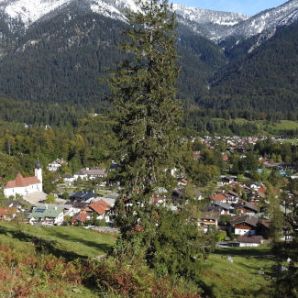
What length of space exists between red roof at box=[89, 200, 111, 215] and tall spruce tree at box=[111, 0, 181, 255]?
161ft

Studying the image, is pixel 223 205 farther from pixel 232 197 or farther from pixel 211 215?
pixel 211 215

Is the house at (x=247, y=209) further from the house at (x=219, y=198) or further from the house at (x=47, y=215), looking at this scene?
the house at (x=47, y=215)

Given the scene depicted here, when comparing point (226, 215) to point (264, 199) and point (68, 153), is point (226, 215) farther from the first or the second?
point (68, 153)

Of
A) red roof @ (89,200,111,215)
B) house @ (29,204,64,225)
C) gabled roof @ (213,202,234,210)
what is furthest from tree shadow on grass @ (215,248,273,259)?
gabled roof @ (213,202,234,210)

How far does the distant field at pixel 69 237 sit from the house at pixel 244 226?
32536 millimetres

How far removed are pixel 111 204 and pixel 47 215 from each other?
15.1 m

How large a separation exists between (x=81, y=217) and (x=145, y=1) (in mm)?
45711

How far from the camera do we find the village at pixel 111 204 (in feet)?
185

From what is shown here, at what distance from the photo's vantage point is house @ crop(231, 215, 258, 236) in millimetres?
61812

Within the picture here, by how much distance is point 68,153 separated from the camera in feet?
384

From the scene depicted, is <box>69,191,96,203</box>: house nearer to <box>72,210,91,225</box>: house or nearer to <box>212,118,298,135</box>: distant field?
<box>72,210,91,225</box>: house

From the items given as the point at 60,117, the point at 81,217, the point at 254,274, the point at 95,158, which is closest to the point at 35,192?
the point at 81,217

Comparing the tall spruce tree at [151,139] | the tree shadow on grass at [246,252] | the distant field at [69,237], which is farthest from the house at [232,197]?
the tall spruce tree at [151,139]

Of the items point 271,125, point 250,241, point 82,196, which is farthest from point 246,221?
point 271,125
